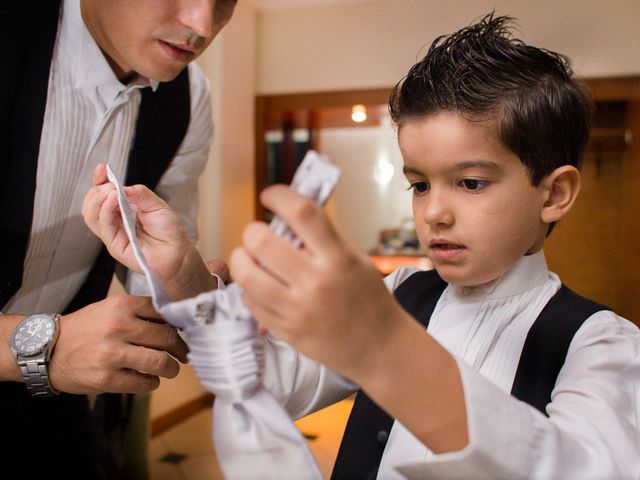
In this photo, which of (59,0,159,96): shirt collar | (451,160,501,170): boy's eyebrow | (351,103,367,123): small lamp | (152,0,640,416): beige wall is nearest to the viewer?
(451,160,501,170): boy's eyebrow

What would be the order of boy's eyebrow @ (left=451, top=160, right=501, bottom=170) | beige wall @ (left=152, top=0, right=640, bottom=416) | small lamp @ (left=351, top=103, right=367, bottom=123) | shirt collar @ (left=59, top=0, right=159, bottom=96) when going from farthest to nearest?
1. small lamp @ (left=351, top=103, right=367, bottom=123)
2. shirt collar @ (left=59, top=0, right=159, bottom=96)
3. beige wall @ (left=152, top=0, right=640, bottom=416)
4. boy's eyebrow @ (left=451, top=160, right=501, bottom=170)

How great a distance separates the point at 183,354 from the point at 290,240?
245 mm

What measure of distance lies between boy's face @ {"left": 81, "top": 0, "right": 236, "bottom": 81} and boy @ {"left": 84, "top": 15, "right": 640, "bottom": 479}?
211 mm

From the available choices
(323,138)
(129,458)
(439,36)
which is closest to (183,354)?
(439,36)

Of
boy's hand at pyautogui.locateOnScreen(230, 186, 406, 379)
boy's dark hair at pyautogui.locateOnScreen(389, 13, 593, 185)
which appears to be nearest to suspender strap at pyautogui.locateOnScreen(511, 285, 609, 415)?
boy's dark hair at pyautogui.locateOnScreen(389, 13, 593, 185)

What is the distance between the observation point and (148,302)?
0.45 meters

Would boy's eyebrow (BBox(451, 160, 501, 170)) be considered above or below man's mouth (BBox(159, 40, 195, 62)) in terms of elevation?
below

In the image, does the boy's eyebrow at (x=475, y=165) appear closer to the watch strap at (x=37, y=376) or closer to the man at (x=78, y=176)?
the man at (x=78, y=176)

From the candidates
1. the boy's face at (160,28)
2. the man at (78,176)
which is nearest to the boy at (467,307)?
the man at (78,176)

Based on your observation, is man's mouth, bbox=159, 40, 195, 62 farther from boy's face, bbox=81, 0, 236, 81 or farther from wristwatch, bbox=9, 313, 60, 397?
wristwatch, bbox=9, 313, 60, 397

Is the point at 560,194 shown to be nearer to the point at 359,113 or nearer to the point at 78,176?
the point at 78,176

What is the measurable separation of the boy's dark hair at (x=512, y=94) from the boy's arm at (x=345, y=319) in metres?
0.23

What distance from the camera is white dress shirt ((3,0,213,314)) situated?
2.18ft

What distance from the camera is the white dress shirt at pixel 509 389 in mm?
300
